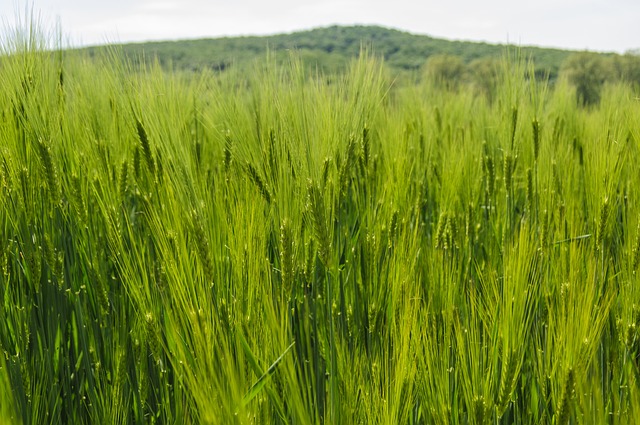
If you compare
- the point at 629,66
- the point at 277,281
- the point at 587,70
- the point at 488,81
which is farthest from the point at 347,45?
the point at 277,281

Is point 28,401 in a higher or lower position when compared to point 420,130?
lower

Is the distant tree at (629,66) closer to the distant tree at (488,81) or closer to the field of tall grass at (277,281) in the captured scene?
the distant tree at (488,81)

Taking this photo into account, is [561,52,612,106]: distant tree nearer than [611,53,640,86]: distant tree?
No

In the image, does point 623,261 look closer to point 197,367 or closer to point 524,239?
point 524,239

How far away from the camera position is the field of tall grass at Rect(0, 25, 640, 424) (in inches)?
37.1

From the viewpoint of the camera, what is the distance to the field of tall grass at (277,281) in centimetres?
94

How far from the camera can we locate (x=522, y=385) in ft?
4.07

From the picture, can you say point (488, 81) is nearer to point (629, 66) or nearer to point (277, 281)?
point (277, 281)

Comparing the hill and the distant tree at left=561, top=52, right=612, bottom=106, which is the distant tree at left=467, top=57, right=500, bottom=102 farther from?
the hill

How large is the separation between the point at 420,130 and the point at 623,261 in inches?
52.4

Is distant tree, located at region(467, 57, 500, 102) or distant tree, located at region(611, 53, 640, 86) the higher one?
distant tree, located at region(611, 53, 640, 86)

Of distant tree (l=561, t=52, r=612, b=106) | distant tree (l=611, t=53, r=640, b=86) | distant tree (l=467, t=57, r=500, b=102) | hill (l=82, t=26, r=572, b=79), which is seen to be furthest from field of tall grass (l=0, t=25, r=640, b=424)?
hill (l=82, t=26, r=572, b=79)

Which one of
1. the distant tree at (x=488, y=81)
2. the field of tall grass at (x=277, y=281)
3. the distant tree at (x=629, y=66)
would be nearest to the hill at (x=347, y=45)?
the distant tree at (x=488, y=81)

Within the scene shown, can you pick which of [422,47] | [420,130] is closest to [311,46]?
[422,47]
